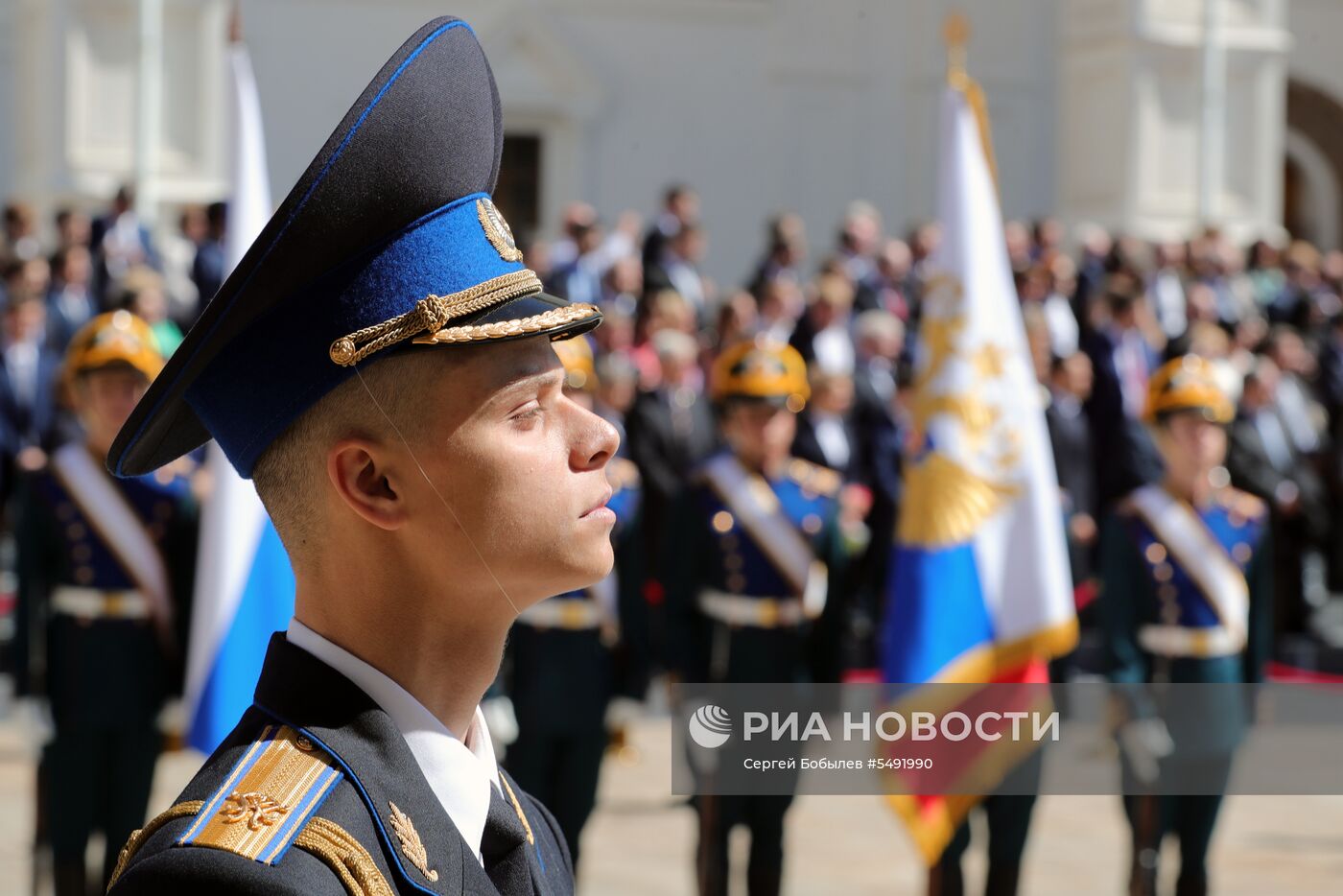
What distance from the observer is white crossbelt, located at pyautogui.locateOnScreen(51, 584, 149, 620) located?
19.8 ft

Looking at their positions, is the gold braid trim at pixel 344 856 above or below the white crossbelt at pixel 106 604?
above

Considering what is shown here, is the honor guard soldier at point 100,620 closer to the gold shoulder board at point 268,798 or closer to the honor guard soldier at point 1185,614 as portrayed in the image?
the honor guard soldier at point 1185,614

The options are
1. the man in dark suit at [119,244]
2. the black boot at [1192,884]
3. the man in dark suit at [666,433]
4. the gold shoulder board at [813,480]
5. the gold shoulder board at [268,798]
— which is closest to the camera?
the gold shoulder board at [268,798]

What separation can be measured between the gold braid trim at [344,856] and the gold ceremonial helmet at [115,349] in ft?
14.3

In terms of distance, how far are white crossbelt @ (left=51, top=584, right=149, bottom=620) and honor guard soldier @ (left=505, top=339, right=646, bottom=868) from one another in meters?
1.25

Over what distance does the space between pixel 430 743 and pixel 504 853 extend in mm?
133

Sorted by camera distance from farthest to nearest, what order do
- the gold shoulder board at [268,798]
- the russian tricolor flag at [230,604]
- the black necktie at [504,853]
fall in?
the russian tricolor flag at [230,604] < the black necktie at [504,853] < the gold shoulder board at [268,798]

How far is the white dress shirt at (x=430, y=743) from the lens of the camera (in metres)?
1.71

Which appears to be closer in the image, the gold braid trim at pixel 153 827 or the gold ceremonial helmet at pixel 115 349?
the gold braid trim at pixel 153 827

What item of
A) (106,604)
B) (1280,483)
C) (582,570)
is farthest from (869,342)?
(582,570)

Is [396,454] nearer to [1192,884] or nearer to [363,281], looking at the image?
[363,281]

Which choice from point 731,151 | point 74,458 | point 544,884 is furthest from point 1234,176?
point 544,884

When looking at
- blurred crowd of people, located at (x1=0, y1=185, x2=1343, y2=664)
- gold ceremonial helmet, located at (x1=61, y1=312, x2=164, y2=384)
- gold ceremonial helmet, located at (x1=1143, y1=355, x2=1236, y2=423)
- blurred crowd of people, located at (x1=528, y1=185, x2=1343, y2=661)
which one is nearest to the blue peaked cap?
gold ceremonial helmet, located at (x1=61, y1=312, x2=164, y2=384)

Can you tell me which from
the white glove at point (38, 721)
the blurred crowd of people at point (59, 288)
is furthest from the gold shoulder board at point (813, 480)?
the blurred crowd of people at point (59, 288)
